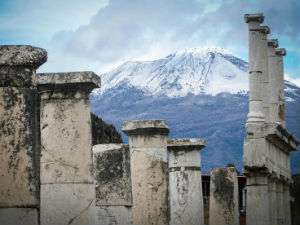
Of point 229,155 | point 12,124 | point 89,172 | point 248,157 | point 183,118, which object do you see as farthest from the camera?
point 183,118

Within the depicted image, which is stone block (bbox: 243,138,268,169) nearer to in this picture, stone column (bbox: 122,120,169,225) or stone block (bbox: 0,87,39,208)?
stone column (bbox: 122,120,169,225)

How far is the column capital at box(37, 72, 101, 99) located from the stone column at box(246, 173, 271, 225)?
35.4ft

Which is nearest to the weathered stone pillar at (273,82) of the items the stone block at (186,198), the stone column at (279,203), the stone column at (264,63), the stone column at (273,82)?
the stone column at (273,82)

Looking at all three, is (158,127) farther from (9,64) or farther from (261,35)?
(261,35)

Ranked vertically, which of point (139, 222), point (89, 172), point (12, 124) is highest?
point (12, 124)

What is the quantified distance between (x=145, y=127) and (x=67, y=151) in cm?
450

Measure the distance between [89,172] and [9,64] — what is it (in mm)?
2121

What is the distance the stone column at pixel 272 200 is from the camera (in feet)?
66.0

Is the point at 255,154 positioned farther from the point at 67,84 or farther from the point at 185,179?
the point at 67,84

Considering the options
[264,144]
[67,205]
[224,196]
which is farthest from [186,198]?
[67,205]

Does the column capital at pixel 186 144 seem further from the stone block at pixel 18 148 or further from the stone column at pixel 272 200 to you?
the stone block at pixel 18 148

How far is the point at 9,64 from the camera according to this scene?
773 cm

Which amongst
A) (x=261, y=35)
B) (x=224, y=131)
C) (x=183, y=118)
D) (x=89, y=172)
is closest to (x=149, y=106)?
(x=183, y=118)

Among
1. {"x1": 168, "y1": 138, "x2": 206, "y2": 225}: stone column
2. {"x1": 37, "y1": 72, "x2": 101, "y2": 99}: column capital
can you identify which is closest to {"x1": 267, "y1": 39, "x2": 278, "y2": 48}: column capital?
{"x1": 168, "y1": 138, "x2": 206, "y2": 225}: stone column
